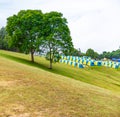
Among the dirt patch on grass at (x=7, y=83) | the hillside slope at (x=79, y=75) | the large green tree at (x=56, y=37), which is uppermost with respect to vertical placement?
the large green tree at (x=56, y=37)

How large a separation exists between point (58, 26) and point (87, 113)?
39291 mm

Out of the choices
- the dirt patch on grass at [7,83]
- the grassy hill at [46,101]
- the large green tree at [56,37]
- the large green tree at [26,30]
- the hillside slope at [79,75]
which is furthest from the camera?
the large green tree at [26,30]

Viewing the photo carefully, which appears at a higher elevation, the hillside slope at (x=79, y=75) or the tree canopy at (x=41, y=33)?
the tree canopy at (x=41, y=33)

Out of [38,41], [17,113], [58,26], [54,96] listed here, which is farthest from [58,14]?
[17,113]

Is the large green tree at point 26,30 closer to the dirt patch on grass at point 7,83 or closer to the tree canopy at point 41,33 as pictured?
the tree canopy at point 41,33

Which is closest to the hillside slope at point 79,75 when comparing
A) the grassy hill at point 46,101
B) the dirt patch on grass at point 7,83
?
the grassy hill at point 46,101

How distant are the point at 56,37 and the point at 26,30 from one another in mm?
6166

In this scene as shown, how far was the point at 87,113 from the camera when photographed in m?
16.0

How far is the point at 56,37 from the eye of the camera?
53.8 metres

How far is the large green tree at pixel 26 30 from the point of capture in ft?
182

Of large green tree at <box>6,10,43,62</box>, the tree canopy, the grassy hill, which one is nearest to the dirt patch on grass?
the grassy hill

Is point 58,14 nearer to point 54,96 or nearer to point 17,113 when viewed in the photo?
point 54,96

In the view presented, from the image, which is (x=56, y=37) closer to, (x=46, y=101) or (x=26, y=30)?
(x=26, y=30)

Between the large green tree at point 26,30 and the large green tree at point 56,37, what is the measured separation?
158 centimetres
